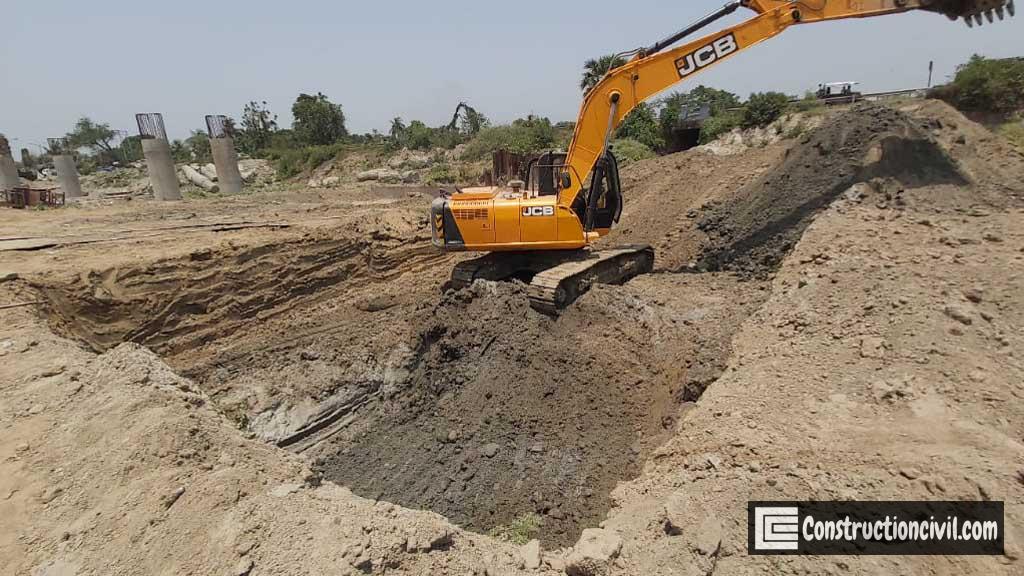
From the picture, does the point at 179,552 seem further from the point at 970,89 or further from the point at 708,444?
the point at 970,89

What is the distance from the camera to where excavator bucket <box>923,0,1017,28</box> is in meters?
6.39

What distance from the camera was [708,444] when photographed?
3.84 metres

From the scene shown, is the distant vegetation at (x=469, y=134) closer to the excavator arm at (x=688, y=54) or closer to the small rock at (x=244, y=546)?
the excavator arm at (x=688, y=54)

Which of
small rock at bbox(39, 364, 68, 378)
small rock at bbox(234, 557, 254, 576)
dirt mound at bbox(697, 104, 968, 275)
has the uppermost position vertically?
dirt mound at bbox(697, 104, 968, 275)

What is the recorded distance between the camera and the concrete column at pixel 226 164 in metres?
21.2

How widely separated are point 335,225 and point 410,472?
634cm

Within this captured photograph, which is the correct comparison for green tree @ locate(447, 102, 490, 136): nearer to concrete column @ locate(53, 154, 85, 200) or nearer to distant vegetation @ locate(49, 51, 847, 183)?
distant vegetation @ locate(49, 51, 847, 183)

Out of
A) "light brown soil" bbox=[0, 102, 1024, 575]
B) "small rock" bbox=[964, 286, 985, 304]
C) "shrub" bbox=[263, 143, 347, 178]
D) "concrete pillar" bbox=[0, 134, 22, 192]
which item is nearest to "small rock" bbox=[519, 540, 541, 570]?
"light brown soil" bbox=[0, 102, 1024, 575]

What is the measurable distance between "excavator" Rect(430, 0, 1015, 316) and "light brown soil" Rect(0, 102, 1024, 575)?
0.73 m

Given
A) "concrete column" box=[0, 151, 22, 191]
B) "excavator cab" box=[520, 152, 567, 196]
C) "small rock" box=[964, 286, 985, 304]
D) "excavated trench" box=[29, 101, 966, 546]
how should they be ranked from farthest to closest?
1. "concrete column" box=[0, 151, 22, 191]
2. "excavator cab" box=[520, 152, 567, 196]
3. "excavated trench" box=[29, 101, 966, 546]
4. "small rock" box=[964, 286, 985, 304]

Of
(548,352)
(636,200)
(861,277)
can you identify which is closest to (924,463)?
(861,277)

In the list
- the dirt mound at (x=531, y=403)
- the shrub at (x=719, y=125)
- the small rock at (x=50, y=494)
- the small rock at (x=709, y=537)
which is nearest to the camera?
the small rock at (x=709, y=537)

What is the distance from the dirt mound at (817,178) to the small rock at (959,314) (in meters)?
3.65

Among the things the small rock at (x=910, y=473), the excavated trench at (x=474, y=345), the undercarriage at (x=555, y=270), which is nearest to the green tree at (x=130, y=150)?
the excavated trench at (x=474, y=345)
